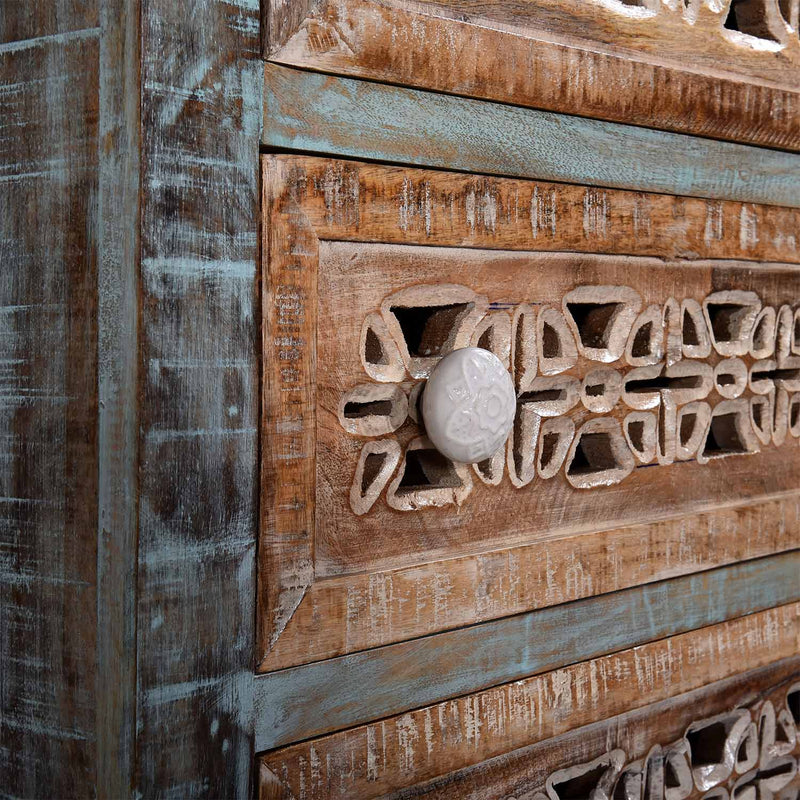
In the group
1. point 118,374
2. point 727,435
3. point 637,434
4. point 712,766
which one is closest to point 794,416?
point 727,435

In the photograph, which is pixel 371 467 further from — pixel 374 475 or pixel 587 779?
pixel 587 779

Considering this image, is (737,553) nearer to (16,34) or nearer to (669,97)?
(669,97)

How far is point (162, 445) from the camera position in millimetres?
573

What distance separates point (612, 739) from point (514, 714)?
0.12 m

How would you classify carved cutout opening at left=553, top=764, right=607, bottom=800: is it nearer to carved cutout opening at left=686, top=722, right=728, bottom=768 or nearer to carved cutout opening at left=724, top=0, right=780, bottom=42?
carved cutout opening at left=686, top=722, right=728, bottom=768

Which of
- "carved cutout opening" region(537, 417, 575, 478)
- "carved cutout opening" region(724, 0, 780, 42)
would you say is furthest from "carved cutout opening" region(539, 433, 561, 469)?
"carved cutout opening" region(724, 0, 780, 42)

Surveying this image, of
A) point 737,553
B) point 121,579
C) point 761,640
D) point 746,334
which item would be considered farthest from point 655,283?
point 121,579

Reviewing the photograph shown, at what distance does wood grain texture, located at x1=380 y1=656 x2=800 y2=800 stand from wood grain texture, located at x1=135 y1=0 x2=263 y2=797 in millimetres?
181

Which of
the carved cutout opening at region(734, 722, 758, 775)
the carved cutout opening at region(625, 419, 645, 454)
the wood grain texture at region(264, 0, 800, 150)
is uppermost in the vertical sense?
the wood grain texture at region(264, 0, 800, 150)

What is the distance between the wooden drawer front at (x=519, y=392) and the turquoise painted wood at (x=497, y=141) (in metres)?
0.01

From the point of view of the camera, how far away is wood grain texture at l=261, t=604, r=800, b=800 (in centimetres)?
66

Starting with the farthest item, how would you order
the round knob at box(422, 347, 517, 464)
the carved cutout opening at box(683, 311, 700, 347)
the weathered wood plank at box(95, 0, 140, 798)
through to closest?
1. the carved cutout opening at box(683, 311, 700, 347)
2. the round knob at box(422, 347, 517, 464)
3. the weathered wood plank at box(95, 0, 140, 798)

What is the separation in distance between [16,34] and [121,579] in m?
0.34

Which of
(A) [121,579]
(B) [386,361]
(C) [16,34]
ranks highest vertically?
(C) [16,34]
